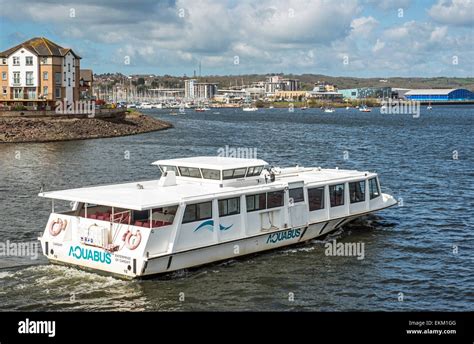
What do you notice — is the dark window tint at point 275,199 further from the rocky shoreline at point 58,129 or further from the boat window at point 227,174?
the rocky shoreline at point 58,129

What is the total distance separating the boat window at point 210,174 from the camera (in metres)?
30.5

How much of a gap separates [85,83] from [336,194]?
109 m

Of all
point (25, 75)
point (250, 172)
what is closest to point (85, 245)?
point (250, 172)

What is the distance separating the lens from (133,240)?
2589 cm

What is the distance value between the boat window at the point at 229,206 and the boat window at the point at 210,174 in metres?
1.70

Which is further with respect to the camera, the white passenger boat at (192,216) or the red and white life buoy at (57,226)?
the red and white life buoy at (57,226)

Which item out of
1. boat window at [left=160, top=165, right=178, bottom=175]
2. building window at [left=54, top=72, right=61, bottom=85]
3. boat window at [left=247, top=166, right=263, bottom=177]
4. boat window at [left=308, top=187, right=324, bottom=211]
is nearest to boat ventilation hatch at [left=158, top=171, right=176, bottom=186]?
Answer: boat window at [left=160, top=165, right=178, bottom=175]

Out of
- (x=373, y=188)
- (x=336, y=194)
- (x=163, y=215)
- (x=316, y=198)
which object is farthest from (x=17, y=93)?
(x=163, y=215)

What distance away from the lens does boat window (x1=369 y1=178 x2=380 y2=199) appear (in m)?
36.4

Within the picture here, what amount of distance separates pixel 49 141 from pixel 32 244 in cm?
6534

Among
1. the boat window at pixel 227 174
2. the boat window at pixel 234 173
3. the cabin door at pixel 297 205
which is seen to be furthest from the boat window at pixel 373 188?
the boat window at pixel 227 174

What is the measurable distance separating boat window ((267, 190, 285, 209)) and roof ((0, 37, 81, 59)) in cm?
9024

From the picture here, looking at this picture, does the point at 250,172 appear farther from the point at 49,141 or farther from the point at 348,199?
the point at 49,141

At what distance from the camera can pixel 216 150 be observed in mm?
89562
